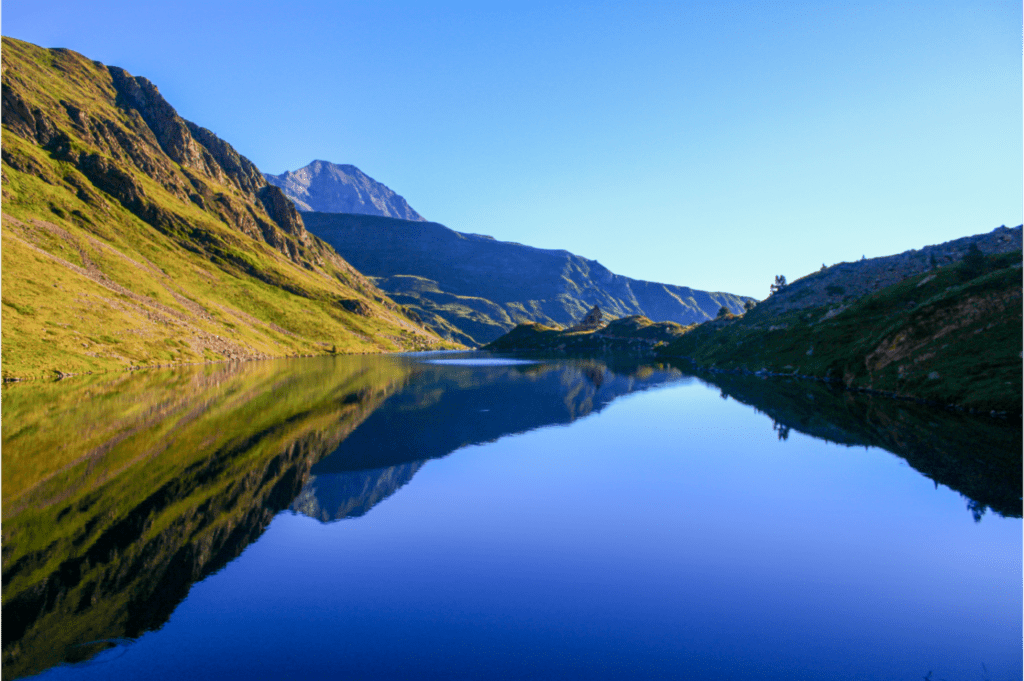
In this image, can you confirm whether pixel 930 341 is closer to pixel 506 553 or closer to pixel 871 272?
pixel 506 553

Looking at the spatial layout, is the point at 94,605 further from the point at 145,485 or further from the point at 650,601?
the point at 650,601

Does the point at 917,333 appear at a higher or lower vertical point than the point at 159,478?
higher

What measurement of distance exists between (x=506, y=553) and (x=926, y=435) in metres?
37.6

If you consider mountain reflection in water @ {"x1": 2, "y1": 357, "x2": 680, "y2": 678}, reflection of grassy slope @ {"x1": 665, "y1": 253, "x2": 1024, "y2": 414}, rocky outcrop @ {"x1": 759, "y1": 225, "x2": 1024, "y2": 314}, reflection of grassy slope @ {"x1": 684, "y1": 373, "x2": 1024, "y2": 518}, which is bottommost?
mountain reflection in water @ {"x1": 2, "y1": 357, "x2": 680, "y2": 678}

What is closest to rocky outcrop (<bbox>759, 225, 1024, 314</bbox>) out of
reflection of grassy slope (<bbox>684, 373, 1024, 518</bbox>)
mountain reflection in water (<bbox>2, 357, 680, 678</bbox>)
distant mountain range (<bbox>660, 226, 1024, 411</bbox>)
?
distant mountain range (<bbox>660, 226, 1024, 411</bbox>)

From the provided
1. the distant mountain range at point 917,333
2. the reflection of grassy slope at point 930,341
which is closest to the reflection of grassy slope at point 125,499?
the distant mountain range at point 917,333

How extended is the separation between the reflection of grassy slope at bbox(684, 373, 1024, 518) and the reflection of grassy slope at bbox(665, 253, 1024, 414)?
3577 millimetres

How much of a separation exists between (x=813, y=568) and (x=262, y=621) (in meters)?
18.3

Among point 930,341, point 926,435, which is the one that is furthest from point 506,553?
point 930,341

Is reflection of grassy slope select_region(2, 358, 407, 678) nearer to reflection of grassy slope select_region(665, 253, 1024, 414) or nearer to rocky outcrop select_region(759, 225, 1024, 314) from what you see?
reflection of grassy slope select_region(665, 253, 1024, 414)

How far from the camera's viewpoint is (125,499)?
2328 cm

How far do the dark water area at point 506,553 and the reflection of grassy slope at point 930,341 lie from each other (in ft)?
39.6

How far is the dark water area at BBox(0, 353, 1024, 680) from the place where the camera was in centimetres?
1239

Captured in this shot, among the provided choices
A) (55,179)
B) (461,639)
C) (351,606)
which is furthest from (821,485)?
(55,179)
